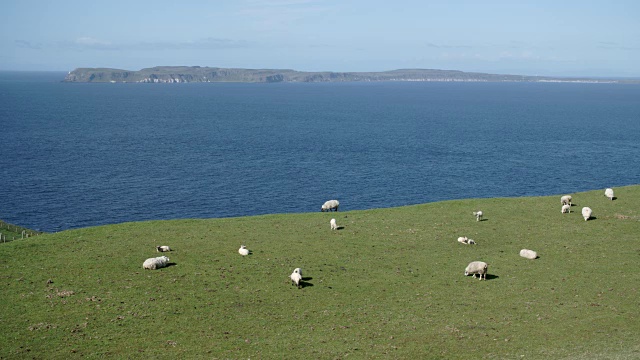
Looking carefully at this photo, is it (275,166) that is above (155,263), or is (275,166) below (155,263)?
below

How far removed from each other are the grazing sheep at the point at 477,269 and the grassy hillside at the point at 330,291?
573 millimetres

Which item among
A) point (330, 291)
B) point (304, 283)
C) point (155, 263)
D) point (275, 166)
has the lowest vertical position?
point (275, 166)

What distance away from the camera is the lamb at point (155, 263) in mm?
36094

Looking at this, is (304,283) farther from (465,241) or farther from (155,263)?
(465,241)

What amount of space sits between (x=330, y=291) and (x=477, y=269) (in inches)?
372

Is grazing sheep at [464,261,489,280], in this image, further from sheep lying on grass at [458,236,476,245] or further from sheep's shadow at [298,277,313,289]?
sheep's shadow at [298,277,313,289]

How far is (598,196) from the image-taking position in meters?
56.2

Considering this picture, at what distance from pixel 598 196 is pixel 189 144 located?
328 ft

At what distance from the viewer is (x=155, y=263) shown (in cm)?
3622

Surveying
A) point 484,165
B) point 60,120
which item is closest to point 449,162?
point 484,165

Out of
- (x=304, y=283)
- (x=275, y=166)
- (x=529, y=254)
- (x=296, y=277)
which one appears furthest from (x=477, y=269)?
(x=275, y=166)

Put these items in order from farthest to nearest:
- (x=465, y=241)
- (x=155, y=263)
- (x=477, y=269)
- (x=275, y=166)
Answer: (x=275, y=166) < (x=465, y=241) < (x=155, y=263) < (x=477, y=269)

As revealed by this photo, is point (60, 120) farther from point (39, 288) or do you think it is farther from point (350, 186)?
point (39, 288)

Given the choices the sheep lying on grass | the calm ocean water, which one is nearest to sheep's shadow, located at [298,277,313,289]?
the sheep lying on grass
